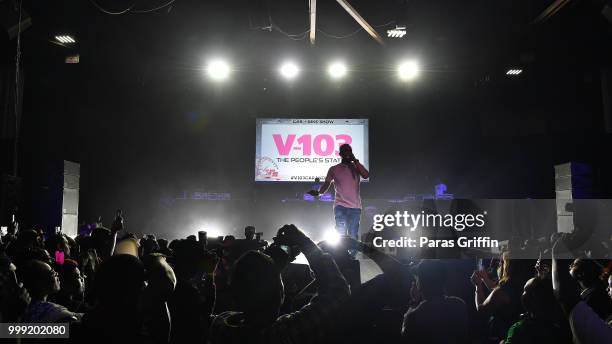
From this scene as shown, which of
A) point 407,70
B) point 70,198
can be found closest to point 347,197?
point 407,70

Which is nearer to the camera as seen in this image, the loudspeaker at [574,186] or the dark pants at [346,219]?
the dark pants at [346,219]

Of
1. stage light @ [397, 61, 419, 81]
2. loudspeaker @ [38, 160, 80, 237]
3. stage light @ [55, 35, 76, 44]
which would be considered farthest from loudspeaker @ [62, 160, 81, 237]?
stage light @ [397, 61, 419, 81]

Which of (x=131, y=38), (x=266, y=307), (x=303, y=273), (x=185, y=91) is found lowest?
(x=303, y=273)

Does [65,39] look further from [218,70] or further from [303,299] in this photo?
[303,299]

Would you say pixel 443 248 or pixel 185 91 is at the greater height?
pixel 185 91

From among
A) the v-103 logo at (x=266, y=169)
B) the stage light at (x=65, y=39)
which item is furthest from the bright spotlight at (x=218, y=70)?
the stage light at (x=65, y=39)

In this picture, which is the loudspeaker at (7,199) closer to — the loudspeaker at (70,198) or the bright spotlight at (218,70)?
the loudspeaker at (70,198)

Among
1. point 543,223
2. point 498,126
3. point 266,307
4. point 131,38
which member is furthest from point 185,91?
point 266,307

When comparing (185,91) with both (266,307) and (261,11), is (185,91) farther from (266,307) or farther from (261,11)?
(266,307)

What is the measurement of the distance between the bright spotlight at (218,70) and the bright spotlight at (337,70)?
7.23ft

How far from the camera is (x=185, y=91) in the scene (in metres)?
10.4

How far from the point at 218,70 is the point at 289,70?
1544mm

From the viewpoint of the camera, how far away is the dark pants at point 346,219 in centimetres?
473

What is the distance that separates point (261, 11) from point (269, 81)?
2235mm
